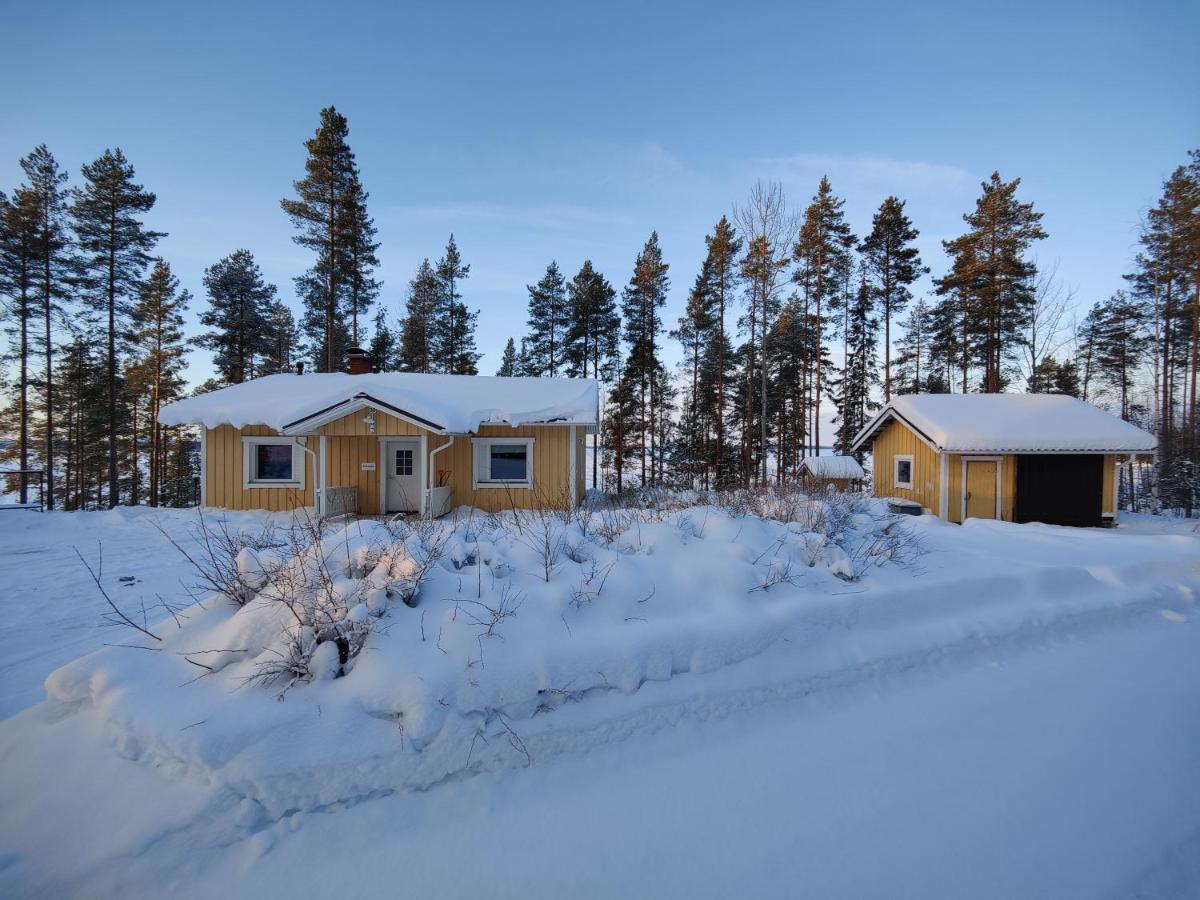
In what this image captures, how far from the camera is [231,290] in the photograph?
2145cm

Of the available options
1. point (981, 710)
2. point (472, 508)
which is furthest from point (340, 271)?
point (981, 710)

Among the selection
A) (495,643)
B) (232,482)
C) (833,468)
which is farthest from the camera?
(833,468)

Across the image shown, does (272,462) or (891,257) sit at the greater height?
(891,257)

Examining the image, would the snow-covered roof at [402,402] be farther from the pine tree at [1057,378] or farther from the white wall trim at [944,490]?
the pine tree at [1057,378]

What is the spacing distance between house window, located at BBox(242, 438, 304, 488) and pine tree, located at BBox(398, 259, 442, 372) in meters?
12.2

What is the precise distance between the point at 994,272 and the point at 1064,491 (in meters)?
9.98

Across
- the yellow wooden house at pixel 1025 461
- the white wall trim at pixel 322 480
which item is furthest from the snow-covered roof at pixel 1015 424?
the white wall trim at pixel 322 480

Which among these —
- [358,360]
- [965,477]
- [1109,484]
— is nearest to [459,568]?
[358,360]

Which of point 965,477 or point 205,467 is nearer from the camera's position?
point 205,467

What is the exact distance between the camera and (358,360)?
49.0 feet

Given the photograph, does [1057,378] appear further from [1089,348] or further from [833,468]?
[833,468]

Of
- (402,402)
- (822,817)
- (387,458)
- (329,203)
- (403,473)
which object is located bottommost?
(822,817)

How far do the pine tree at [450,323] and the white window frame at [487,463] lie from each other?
1250 cm

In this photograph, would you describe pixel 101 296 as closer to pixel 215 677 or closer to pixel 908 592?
pixel 215 677
